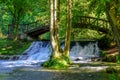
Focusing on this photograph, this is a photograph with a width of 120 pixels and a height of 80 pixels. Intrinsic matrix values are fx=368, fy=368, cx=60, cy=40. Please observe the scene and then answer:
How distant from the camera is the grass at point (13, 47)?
35.8 metres

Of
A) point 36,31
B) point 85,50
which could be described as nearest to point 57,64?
point 85,50

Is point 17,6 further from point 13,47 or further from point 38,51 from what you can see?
point 38,51

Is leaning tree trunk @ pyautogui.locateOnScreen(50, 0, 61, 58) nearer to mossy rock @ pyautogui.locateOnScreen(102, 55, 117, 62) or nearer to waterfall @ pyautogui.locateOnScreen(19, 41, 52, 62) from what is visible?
mossy rock @ pyautogui.locateOnScreen(102, 55, 117, 62)

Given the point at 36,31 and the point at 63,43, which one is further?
the point at 36,31

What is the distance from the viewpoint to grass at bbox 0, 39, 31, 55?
117 ft

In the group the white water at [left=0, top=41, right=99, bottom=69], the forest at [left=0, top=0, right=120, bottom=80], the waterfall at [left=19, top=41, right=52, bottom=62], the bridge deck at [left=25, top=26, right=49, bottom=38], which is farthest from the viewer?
the bridge deck at [left=25, top=26, right=49, bottom=38]

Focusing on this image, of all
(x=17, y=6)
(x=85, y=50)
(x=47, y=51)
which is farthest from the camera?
(x=17, y=6)

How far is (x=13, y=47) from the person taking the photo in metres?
37.4

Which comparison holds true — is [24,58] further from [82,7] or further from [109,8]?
[109,8]

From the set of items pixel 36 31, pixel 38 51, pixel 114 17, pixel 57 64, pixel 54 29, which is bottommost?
pixel 38 51

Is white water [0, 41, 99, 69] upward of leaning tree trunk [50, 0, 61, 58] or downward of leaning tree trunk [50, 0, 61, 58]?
downward

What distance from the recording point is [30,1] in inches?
1575

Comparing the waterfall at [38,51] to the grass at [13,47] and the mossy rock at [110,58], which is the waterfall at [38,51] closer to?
the grass at [13,47]

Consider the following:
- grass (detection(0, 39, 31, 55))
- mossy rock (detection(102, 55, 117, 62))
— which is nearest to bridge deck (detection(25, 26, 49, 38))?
grass (detection(0, 39, 31, 55))
